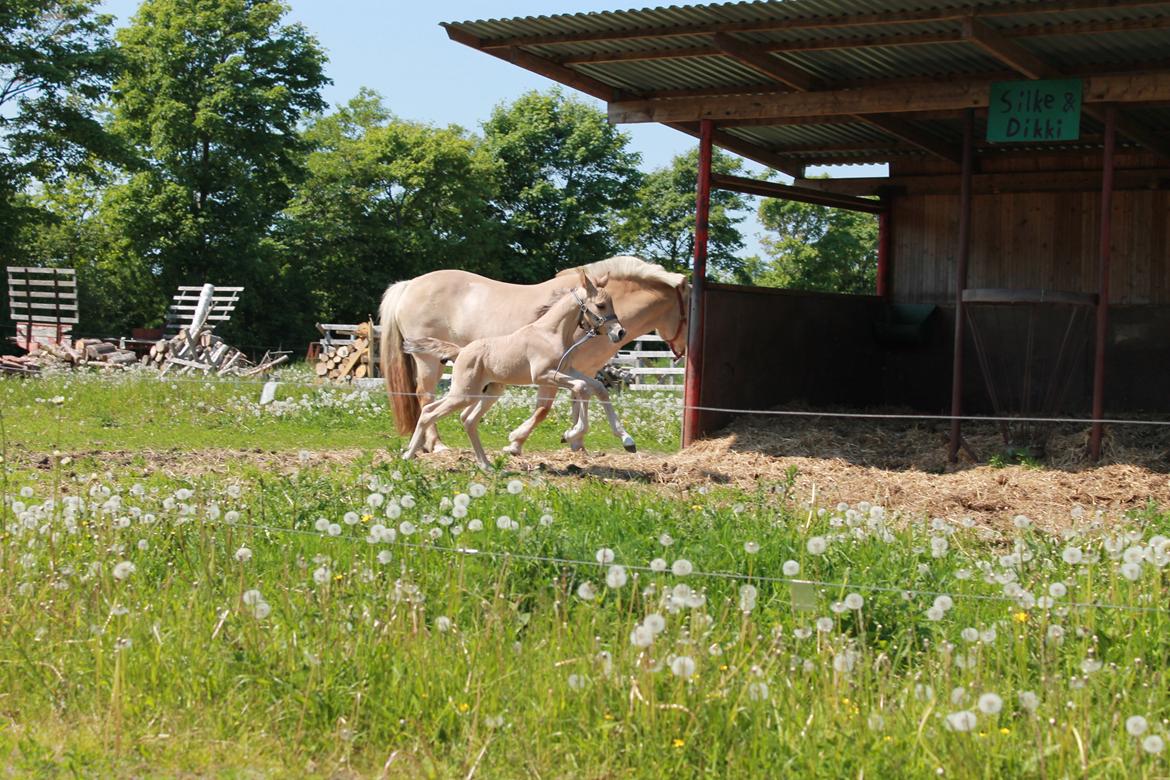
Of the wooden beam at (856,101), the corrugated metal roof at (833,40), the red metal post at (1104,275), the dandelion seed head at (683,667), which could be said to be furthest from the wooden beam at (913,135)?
the dandelion seed head at (683,667)

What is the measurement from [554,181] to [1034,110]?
3964 cm

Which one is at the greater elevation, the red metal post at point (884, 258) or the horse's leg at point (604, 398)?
the red metal post at point (884, 258)

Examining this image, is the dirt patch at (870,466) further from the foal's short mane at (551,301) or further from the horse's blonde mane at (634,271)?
the horse's blonde mane at (634,271)

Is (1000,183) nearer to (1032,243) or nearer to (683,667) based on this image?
(1032,243)

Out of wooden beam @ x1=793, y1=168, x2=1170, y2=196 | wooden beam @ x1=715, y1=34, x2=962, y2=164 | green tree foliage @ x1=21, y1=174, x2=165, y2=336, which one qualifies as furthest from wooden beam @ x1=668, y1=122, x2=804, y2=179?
green tree foliage @ x1=21, y1=174, x2=165, y2=336

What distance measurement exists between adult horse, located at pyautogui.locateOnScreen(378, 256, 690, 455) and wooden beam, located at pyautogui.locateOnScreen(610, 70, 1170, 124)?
169 cm

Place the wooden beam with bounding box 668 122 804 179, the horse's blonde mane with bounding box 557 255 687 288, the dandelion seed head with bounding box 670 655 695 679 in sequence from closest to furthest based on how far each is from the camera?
the dandelion seed head with bounding box 670 655 695 679, the horse's blonde mane with bounding box 557 255 687 288, the wooden beam with bounding box 668 122 804 179

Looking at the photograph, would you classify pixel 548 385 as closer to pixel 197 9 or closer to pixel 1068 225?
pixel 1068 225

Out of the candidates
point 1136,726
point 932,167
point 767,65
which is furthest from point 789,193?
point 1136,726

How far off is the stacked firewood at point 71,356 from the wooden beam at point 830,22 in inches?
663

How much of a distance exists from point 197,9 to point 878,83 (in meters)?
35.2

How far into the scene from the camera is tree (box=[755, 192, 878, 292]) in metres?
46.7

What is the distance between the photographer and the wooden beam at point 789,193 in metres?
13.9

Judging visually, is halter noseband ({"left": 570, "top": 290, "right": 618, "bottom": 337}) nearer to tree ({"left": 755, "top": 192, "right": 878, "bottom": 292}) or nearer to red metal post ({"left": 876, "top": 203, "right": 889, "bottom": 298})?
red metal post ({"left": 876, "top": 203, "right": 889, "bottom": 298})
